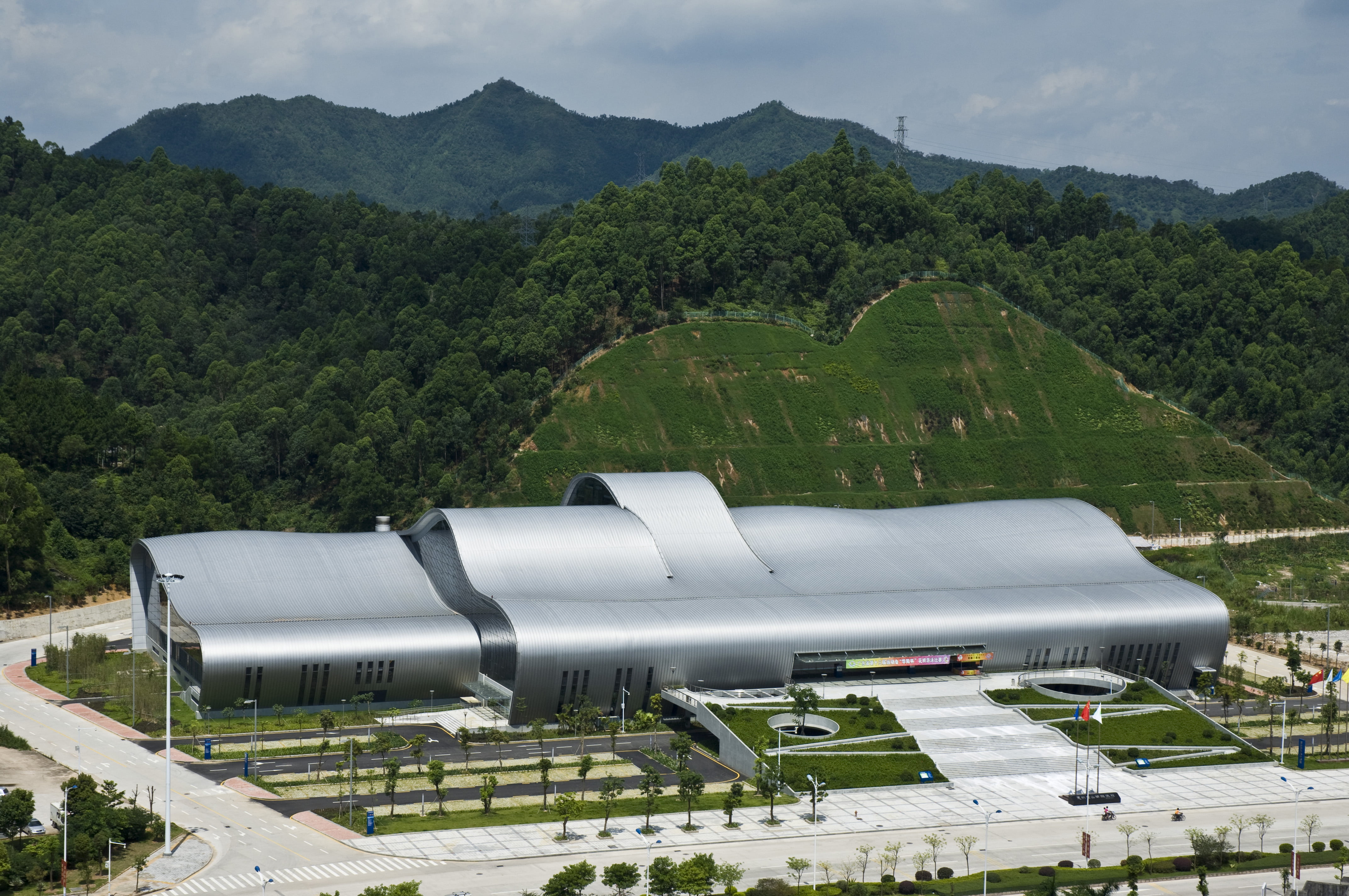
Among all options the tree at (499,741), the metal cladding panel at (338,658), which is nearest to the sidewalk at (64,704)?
the metal cladding panel at (338,658)

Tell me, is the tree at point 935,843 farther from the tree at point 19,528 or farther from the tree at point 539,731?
the tree at point 19,528

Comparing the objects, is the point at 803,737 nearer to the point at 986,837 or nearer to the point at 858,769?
the point at 858,769

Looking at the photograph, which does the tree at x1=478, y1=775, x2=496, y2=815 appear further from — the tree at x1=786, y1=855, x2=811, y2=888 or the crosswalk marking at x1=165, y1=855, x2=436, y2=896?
the tree at x1=786, y1=855, x2=811, y2=888

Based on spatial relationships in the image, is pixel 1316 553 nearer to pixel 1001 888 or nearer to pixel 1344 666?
pixel 1344 666

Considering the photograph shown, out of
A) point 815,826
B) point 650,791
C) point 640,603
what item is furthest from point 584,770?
point 640,603

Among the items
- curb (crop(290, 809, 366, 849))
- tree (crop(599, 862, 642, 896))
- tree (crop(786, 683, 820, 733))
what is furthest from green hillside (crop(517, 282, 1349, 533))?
tree (crop(599, 862, 642, 896))

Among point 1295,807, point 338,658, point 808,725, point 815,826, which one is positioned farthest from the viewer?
point 338,658
